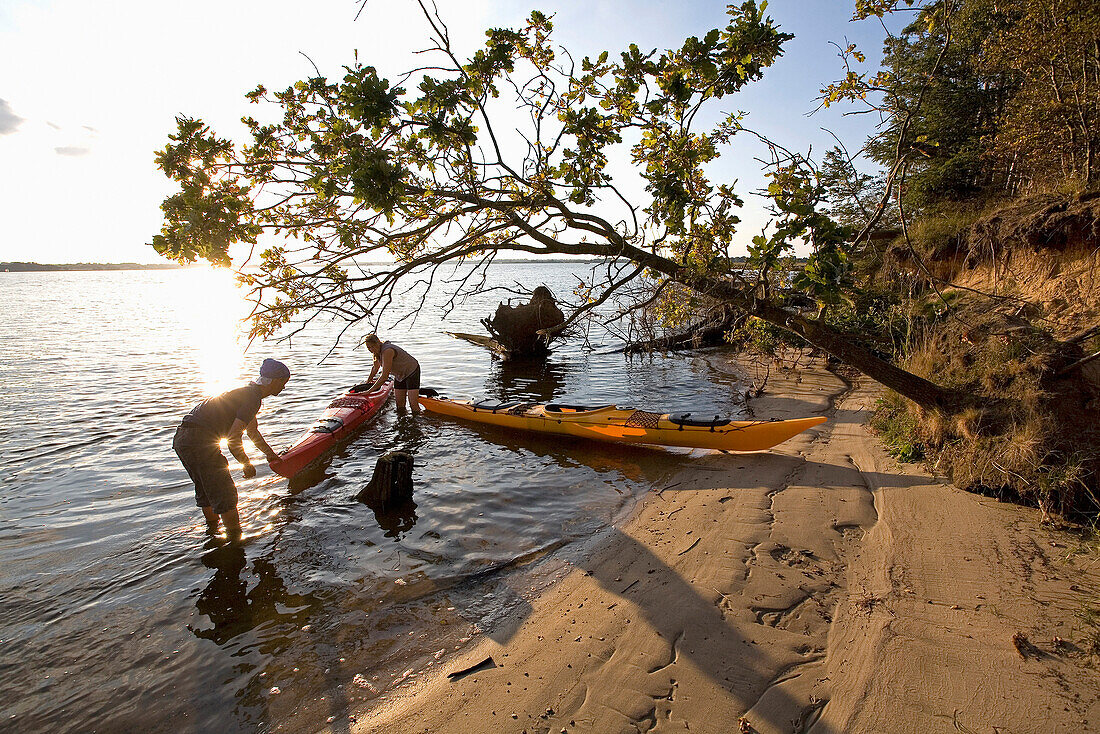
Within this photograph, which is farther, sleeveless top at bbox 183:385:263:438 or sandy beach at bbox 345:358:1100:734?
sleeveless top at bbox 183:385:263:438

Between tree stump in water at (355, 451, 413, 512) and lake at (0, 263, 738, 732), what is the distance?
0.81 ft

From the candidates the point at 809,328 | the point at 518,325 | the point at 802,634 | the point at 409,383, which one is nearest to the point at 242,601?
the point at 802,634

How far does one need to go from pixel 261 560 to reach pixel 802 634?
5.33 metres

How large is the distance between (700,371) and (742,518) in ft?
33.9

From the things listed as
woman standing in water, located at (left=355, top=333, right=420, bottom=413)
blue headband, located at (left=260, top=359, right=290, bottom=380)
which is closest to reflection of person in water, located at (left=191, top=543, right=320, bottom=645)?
blue headband, located at (left=260, top=359, right=290, bottom=380)

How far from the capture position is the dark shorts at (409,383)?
11.0m

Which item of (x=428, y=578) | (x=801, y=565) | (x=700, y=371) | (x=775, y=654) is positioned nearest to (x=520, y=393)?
(x=700, y=371)

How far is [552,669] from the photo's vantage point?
11.4 feet

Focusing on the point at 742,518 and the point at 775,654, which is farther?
the point at 742,518

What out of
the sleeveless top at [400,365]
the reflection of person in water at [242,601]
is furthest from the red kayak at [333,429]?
the reflection of person in water at [242,601]

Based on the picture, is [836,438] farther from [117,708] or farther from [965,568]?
[117,708]

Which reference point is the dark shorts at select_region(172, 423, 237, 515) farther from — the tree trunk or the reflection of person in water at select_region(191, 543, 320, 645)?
the tree trunk

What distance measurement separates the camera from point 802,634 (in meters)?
3.57

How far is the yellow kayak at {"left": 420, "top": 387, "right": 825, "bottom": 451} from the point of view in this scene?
24.1 ft
